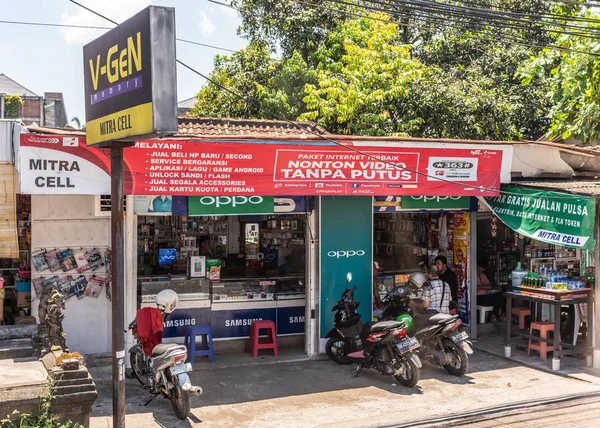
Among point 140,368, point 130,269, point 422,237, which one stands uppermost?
point 422,237

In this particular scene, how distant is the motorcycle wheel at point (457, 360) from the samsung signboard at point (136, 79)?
5892 mm

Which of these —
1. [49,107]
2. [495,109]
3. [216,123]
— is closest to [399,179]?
[216,123]

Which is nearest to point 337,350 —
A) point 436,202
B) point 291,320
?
point 291,320

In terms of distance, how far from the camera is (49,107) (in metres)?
40.8

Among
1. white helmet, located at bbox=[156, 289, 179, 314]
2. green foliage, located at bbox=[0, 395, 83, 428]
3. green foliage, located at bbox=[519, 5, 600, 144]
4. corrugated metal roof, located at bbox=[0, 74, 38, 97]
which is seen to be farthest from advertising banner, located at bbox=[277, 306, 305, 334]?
corrugated metal roof, located at bbox=[0, 74, 38, 97]

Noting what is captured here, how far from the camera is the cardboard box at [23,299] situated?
1007 cm

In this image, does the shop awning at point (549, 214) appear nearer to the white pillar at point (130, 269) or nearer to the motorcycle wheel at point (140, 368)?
the white pillar at point (130, 269)

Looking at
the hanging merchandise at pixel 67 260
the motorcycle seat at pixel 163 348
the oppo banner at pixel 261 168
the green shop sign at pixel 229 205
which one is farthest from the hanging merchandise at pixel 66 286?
the motorcycle seat at pixel 163 348

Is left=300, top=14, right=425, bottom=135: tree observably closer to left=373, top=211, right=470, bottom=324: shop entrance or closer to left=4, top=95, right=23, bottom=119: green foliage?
left=373, top=211, right=470, bottom=324: shop entrance

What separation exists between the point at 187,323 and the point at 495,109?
13695 mm

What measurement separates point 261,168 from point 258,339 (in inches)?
117

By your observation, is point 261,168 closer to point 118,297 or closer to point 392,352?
point 392,352

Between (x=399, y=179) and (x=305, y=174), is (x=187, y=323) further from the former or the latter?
(x=399, y=179)

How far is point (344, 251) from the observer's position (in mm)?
10773
